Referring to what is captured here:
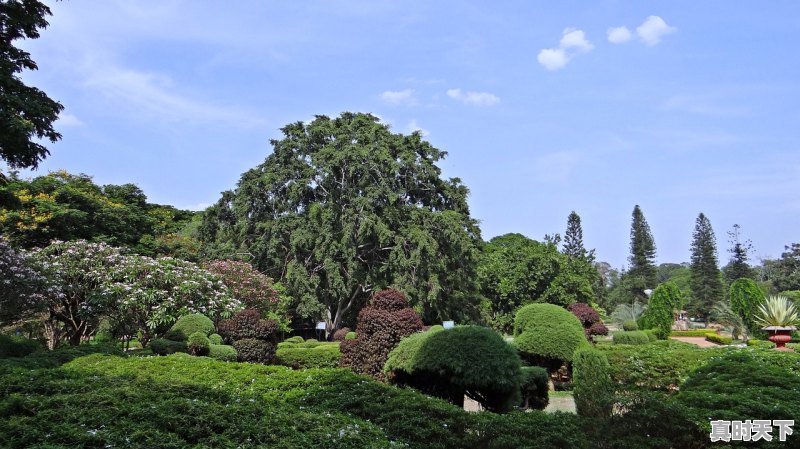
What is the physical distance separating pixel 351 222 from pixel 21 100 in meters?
14.2

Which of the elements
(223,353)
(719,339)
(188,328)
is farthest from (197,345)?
(719,339)

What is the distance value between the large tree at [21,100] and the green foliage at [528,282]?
69.1 feet

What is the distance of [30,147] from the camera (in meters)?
11.1

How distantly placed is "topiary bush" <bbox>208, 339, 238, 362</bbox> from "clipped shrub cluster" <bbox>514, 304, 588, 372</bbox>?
6.47m

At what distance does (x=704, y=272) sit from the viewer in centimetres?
5616

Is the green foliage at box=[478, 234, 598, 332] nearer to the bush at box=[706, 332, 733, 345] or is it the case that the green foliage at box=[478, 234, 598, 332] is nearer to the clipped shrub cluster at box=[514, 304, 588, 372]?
the bush at box=[706, 332, 733, 345]

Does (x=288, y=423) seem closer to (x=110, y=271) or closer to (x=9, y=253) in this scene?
(x=9, y=253)

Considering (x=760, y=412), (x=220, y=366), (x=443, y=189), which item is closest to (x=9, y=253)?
(x=220, y=366)

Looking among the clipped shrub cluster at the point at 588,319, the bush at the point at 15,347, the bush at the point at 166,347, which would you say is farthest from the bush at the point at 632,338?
the bush at the point at 15,347

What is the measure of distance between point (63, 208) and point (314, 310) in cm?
1155

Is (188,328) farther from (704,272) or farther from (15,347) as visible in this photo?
(704,272)

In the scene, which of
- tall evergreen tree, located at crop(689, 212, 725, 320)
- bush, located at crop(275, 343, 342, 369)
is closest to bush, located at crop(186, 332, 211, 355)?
bush, located at crop(275, 343, 342, 369)

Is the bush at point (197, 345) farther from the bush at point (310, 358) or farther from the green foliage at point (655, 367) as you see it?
the green foliage at point (655, 367)

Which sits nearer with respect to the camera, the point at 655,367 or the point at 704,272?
the point at 655,367
